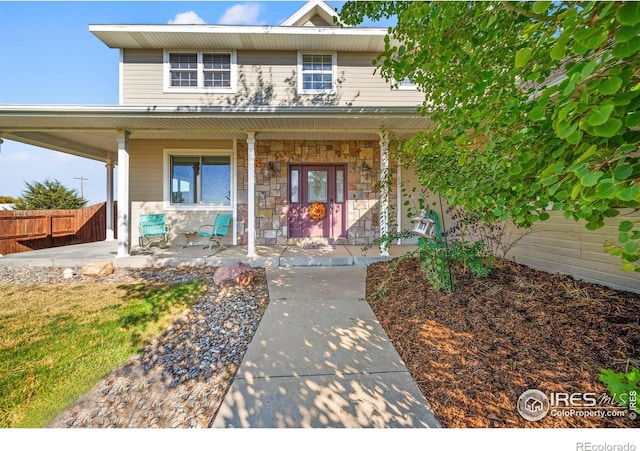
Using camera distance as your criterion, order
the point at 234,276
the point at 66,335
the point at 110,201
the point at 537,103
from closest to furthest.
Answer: the point at 537,103 → the point at 66,335 → the point at 234,276 → the point at 110,201

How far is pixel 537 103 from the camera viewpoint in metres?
1.31

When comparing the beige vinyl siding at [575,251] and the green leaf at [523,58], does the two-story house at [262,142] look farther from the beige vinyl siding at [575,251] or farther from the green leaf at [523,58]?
the green leaf at [523,58]

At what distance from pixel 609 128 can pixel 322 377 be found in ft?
6.74

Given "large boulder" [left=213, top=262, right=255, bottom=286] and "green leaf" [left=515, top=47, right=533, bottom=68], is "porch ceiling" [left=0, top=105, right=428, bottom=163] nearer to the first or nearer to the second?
"large boulder" [left=213, top=262, right=255, bottom=286]

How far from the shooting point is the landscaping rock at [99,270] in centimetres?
482

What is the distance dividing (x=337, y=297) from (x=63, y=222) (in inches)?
339

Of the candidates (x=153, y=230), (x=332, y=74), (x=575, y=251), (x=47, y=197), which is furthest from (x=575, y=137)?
(x=47, y=197)

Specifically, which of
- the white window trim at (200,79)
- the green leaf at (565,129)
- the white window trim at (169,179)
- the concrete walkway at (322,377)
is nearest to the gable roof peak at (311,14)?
the white window trim at (200,79)

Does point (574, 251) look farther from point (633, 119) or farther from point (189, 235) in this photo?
point (189, 235)

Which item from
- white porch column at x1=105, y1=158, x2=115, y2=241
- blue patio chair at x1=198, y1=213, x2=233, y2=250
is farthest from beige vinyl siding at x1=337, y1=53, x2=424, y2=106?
white porch column at x1=105, y1=158, x2=115, y2=241

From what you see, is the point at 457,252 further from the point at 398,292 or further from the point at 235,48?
the point at 235,48

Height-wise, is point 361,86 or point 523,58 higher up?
point 361,86

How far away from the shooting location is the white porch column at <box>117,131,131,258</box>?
17.9 feet

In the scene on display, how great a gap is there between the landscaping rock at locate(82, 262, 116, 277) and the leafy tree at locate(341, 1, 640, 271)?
5.62 meters
